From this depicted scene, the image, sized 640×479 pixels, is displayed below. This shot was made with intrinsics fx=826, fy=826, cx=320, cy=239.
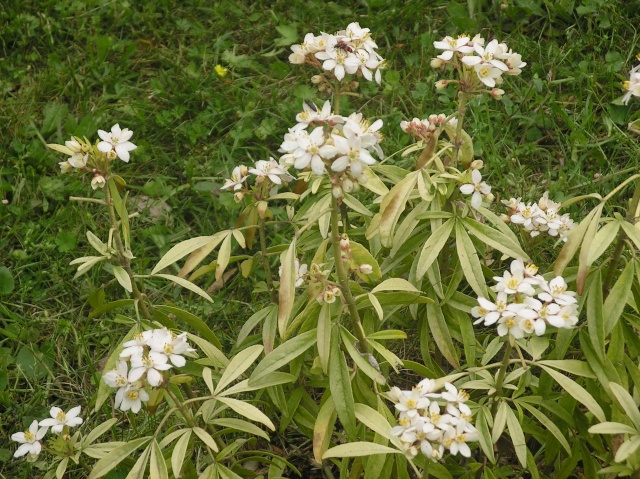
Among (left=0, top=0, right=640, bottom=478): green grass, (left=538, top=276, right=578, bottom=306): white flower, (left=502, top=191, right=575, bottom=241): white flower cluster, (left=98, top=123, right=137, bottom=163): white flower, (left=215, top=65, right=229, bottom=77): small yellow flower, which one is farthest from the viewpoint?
(left=215, top=65, right=229, bottom=77): small yellow flower

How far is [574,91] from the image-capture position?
402 centimetres

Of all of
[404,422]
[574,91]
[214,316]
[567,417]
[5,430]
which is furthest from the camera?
[574,91]

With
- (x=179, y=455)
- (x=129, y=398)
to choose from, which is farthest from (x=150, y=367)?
(x=179, y=455)

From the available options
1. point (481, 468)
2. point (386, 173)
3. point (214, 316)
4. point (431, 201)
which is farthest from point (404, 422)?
point (214, 316)

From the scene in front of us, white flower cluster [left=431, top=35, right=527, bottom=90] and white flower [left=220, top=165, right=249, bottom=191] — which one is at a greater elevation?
white flower cluster [left=431, top=35, right=527, bottom=90]

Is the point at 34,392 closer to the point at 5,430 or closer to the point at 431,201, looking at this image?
the point at 5,430

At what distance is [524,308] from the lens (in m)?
2.00

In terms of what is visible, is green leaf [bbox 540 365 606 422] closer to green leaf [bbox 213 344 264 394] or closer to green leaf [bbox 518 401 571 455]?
green leaf [bbox 518 401 571 455]

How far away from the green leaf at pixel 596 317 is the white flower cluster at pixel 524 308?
0.46 feet

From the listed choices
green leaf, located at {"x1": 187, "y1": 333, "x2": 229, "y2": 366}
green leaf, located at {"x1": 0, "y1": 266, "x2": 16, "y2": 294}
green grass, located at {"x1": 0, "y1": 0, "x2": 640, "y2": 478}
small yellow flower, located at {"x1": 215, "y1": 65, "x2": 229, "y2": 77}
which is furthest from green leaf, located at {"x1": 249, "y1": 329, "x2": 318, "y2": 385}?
small yellow flower, located at {"x1": 215, "y1": 65, "x2": 229, "y2": 77}

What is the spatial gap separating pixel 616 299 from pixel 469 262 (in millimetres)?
407

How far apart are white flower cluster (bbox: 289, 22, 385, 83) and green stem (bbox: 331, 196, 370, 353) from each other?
467 mm

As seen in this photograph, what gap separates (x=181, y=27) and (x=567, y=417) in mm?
3195

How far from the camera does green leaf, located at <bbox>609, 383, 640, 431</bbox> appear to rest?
201 cm
